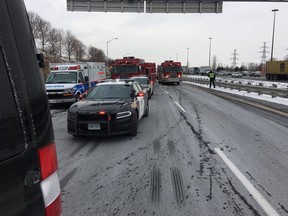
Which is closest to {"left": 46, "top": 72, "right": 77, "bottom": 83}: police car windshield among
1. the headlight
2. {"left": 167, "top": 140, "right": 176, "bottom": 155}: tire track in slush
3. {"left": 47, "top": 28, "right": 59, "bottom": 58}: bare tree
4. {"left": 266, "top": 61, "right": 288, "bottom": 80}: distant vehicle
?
the headlight

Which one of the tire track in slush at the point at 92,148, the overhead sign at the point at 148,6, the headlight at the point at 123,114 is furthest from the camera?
the overhead sign at the point at 148,6

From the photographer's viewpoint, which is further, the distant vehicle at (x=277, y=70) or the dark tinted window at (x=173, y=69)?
the distant vehicle at (x=277, y=70)

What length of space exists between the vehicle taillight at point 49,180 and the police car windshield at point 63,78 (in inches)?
634

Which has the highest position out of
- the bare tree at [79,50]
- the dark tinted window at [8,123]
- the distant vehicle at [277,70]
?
the bare tree at [79,50]

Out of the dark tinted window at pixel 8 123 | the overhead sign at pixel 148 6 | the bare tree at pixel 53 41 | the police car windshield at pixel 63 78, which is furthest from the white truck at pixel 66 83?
the bare tree at pixel 53 41

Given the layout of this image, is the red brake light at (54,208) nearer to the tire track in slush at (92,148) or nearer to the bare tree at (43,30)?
the tire track in slush at (92,148)

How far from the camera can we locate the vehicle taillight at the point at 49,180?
6.21 ft

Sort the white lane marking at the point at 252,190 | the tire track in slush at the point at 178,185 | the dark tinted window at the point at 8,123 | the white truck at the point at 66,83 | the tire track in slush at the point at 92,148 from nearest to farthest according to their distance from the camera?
1. the dark tinted window at the point at 8,123
2. the white lane marking at the point at 252,190
3. the tire track in slush at the point at 178,185
4. the tire track in slush at the point at 92,148
5. the white truck at the point at 66,83

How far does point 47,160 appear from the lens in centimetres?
196

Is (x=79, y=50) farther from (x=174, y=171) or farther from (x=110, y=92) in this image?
(x=174, y=171)

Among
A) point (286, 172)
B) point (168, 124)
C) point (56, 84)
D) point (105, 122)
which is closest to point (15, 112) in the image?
point (286, 172)

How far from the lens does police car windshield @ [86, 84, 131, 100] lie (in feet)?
31.1

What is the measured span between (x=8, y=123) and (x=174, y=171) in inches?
170

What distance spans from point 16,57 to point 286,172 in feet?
17.3
